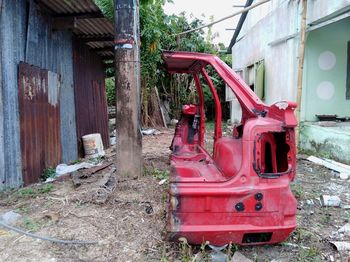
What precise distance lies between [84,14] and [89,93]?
2762 millimetres

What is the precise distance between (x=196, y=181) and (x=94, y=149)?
4858mm

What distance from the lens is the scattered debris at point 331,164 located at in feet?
18.4

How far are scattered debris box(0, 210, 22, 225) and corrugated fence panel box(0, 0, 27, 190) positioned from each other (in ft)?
3.02

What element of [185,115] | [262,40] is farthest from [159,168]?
[262,40]

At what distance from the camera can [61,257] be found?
2711mm

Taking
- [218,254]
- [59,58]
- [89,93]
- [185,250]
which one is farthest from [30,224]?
[89,93]

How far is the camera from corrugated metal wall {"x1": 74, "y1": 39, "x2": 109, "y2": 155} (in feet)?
24.2

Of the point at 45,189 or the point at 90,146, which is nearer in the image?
the point at 45,189

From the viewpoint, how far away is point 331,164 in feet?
19.5

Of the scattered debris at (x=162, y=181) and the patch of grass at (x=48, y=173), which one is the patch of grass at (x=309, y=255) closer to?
the scattered debris at (x=162, y=181)

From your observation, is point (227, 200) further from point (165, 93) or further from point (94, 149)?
point (165, 93)

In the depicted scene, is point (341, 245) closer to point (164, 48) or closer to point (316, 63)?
point (316, 63)

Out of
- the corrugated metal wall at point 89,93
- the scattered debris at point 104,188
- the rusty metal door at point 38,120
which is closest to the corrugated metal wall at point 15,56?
the rusty metal door at point 38,120

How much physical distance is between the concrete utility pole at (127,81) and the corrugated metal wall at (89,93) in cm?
332
